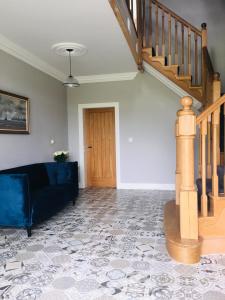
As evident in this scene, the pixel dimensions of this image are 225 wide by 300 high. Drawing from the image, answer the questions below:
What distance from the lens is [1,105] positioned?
3.64 meters

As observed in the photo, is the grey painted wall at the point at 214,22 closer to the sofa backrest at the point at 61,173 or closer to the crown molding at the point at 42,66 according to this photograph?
the crown molding at the point at 42,66

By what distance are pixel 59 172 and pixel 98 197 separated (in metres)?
1.09

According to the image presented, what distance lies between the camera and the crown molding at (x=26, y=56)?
370 centimetres

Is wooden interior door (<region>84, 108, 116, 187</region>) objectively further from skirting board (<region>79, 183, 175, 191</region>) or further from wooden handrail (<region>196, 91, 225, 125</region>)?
wooden handrail (<region>196, 91, 225, 125</region>)

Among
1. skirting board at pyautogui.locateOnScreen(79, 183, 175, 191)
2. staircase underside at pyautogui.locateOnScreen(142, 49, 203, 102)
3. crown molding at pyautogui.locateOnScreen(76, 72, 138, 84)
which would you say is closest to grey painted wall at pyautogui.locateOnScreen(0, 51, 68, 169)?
crown molding at pyautogui.locateOnScreen(76, 72, 138, 84)

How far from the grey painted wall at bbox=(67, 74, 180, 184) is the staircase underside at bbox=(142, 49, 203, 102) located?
883 mm

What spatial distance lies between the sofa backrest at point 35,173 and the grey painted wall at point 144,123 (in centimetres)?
205

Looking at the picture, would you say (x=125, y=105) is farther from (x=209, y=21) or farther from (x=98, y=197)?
(x=209, y=21)

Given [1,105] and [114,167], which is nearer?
[1,105]

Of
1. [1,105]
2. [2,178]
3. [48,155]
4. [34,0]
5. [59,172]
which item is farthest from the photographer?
[48,155]

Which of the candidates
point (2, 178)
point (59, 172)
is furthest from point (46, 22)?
point (59, 172)

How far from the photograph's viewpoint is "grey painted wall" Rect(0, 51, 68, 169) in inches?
151

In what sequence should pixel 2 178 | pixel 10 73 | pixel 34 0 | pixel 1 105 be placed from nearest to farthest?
pixel 34 0 → pixel 2 178 → pixel 1 105 → pixel 10 73

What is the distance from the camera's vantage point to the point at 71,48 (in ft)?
13.0
